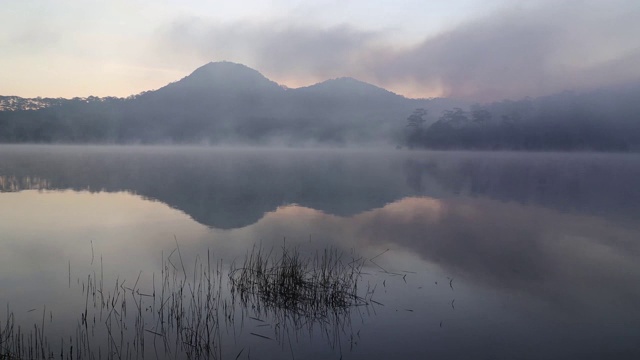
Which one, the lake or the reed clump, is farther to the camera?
the reed clump

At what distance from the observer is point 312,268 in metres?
10.4

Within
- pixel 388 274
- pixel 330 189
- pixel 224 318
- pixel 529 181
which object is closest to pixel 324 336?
pixel 224 318

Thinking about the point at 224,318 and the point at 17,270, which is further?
the point at 17,270

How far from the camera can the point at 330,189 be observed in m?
28.9

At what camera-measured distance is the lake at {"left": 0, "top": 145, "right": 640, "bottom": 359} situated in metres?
6.72

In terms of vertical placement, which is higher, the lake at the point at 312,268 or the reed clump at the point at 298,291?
the reed clump at the point at 298,291

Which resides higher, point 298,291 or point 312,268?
point 298,291

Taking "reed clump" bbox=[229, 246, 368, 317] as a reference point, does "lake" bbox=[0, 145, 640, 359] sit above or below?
below

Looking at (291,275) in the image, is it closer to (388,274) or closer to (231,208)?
(388,274)

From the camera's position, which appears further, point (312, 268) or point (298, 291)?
point (312, 268)

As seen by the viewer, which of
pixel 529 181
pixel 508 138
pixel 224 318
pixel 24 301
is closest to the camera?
pixel 224 318

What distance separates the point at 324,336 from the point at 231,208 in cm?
1441

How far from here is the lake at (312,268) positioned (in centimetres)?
672

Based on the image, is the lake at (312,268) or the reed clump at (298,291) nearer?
the lake at (312,268)
